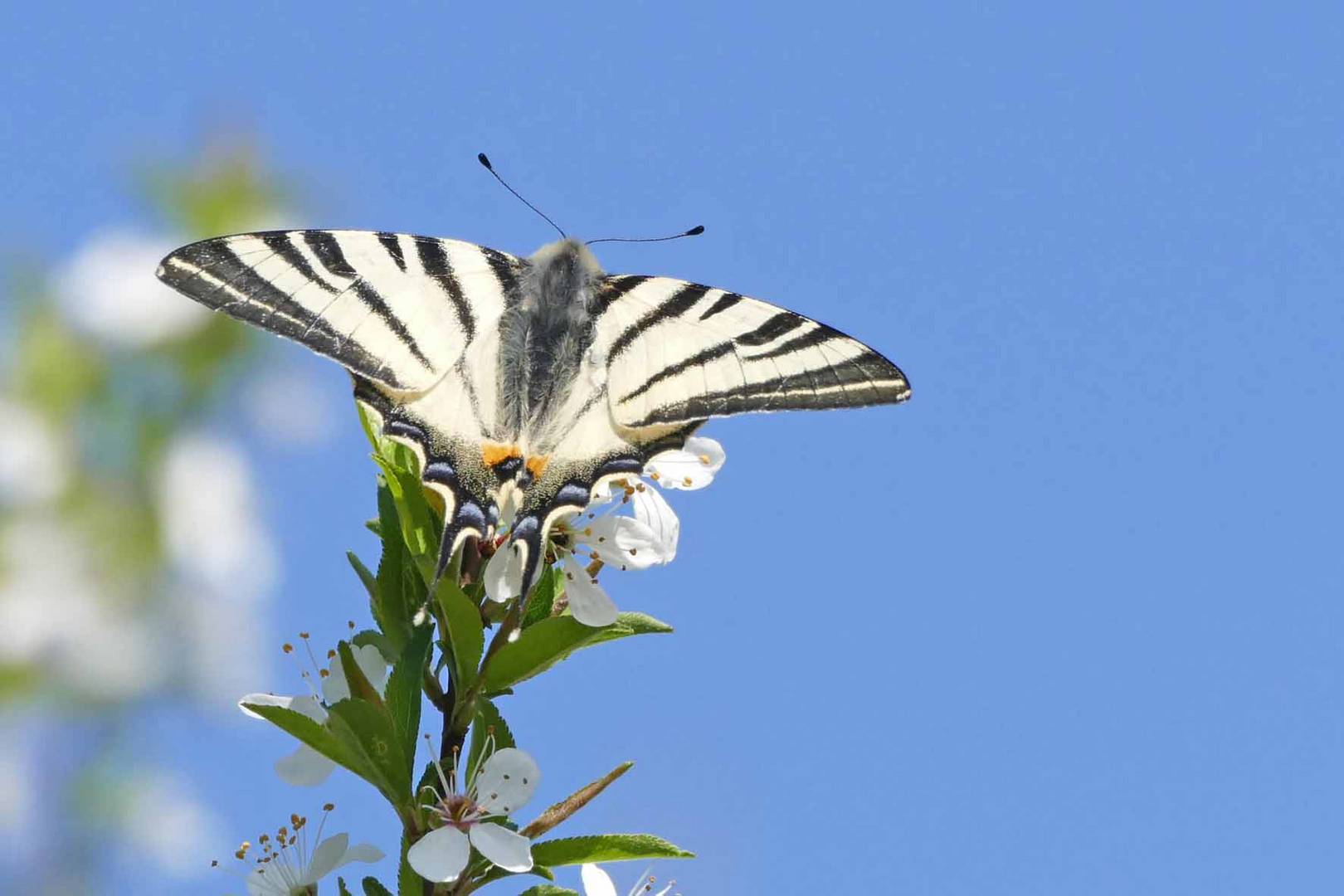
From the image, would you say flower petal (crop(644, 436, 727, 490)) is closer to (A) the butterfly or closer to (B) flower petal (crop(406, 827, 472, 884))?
(A) the butterfly

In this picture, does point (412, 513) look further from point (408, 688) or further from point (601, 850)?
point (601, 850)

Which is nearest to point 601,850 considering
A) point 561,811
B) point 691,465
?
point 561,811

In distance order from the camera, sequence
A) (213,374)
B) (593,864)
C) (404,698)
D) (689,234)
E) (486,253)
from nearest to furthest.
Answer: (404,698), (593,864), (486,253), (689,234), (213,374)

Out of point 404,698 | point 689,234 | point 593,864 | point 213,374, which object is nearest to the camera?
point 404,698

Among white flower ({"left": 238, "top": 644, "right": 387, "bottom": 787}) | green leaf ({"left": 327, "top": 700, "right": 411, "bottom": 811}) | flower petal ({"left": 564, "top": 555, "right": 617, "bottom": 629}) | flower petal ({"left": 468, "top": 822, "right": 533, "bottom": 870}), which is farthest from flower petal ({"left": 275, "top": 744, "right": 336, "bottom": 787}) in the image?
flower petal ({"left": 564, "top": 555, "right": 617, "bottom": 629})

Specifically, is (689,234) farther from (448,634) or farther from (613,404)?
(448,634)

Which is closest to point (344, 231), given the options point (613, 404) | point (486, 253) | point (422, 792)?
point (486, 253)
